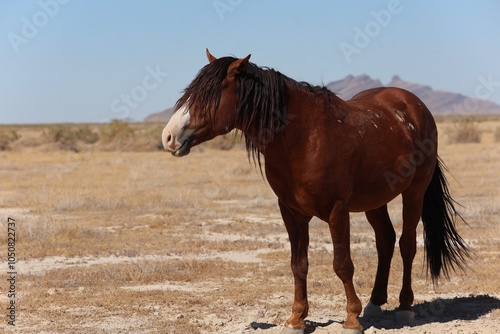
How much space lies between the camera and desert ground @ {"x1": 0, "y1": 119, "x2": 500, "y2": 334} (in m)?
6.75

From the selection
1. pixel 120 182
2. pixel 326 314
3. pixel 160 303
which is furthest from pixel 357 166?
pixel 120 182

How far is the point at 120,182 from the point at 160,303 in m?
13.9

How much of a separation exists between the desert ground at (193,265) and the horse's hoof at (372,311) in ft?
0.21

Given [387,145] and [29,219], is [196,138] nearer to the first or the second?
[387,145]

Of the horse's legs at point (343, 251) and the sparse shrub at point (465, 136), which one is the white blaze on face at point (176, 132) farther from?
the sparse shrub at point (465, 136)

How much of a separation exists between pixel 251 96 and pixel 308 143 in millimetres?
571

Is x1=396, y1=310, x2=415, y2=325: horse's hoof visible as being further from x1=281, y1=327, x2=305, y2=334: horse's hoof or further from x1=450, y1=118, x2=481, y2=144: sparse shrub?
x1=450, y1=118, x2=481, y2=144: sparse shrub

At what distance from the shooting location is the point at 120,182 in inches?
829

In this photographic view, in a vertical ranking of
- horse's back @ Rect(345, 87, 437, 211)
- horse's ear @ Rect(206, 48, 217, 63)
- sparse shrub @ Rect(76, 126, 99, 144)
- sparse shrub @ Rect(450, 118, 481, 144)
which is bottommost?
horse's back @ Rect(345, 87, 437, 211)

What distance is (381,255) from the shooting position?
6.91 metres

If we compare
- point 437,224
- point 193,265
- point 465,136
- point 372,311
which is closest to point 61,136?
point 465,136

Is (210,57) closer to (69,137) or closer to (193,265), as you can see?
(193,265)

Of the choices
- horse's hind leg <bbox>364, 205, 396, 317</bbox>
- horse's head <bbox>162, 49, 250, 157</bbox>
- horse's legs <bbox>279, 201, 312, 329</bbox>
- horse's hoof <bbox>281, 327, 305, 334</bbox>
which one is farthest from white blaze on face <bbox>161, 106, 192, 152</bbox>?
horse's hind leg <bbox>364, 205, 396, 317</bbox>

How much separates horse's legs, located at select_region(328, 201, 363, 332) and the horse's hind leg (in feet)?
3.58
